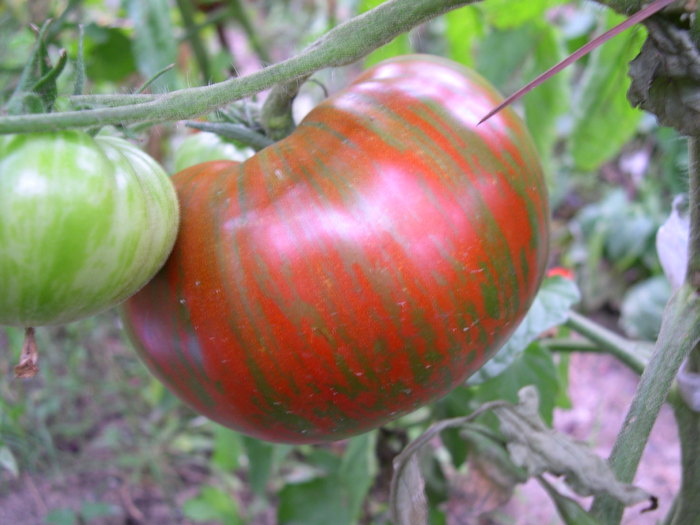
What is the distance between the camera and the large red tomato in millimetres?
371

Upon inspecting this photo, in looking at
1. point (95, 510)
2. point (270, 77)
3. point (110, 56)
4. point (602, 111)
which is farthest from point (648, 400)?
point (110, 56)

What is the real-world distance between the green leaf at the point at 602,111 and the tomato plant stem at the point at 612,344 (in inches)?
14.7

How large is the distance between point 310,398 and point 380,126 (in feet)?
0.58

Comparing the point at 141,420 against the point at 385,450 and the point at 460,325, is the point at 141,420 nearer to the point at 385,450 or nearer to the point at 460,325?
the point at 385,450

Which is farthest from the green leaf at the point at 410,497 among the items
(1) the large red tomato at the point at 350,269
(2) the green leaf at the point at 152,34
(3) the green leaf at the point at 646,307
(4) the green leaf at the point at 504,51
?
(3) the green leaf at the point at 646,307

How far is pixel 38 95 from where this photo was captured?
327 millimetres

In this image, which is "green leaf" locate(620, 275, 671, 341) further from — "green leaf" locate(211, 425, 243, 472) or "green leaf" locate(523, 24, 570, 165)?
"green leaf" locate(211, 425, 243, 472)

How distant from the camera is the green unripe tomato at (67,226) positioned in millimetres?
303

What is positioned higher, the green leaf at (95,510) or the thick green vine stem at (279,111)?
the thick green vine stem at (279,111)

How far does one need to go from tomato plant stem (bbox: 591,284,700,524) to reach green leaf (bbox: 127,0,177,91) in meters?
0.65

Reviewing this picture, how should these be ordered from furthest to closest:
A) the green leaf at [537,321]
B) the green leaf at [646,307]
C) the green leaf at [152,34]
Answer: the green leaf at [646,307] < the green leaf at [152,34] < the green leaf at [537,321]

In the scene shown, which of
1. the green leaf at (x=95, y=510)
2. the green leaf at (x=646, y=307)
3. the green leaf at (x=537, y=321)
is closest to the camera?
the green leaf at (x=537, y=321)

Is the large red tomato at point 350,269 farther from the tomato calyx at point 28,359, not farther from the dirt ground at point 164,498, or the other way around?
the dirt ground at point 164,498

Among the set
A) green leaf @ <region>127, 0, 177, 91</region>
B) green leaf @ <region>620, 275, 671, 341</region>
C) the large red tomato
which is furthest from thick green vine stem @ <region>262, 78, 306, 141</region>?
green leaf @ <region>620, 275, 671, 341</region>
